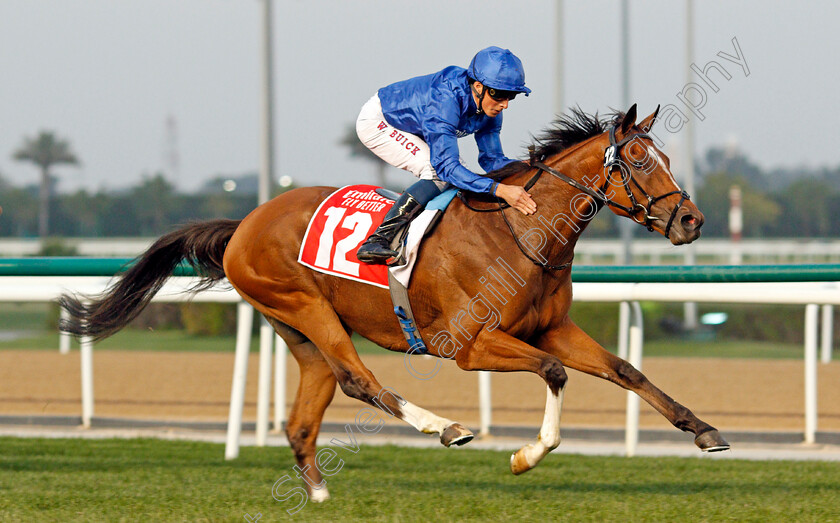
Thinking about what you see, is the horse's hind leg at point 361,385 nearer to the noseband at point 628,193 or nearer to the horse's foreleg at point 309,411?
the horse's foreleg at point 309,411

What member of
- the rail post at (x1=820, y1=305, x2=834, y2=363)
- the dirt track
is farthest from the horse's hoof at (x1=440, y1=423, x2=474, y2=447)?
the rail post at (x1=820, y1=305, x2=834, y2=363)

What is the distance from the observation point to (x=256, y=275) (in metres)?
4.26

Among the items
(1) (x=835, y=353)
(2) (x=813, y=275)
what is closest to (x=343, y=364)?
(2) (x=813, y=275)

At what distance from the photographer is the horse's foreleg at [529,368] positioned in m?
3.45

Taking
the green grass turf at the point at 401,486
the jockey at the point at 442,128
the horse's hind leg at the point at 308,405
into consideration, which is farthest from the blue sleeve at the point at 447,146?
the green grass turf at the point at 401,486

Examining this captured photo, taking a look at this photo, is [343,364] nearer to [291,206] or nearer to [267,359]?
[291,206]

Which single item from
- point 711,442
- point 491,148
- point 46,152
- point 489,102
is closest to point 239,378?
point 491,148

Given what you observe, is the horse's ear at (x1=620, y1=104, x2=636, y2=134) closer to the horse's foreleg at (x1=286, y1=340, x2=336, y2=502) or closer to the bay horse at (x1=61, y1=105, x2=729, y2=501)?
the bay horse at (x1=61, y1=105, x2=729, y2=501)

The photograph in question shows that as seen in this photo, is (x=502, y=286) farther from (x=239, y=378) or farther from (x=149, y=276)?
(x=239, y=378)

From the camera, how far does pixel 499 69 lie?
3.62 meters

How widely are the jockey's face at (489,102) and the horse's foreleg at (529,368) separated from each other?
82 centimetres

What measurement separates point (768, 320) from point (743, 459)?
35.0 ft

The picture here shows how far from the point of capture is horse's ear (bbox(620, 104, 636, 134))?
139 inches

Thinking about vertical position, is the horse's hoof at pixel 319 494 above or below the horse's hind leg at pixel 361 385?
below
